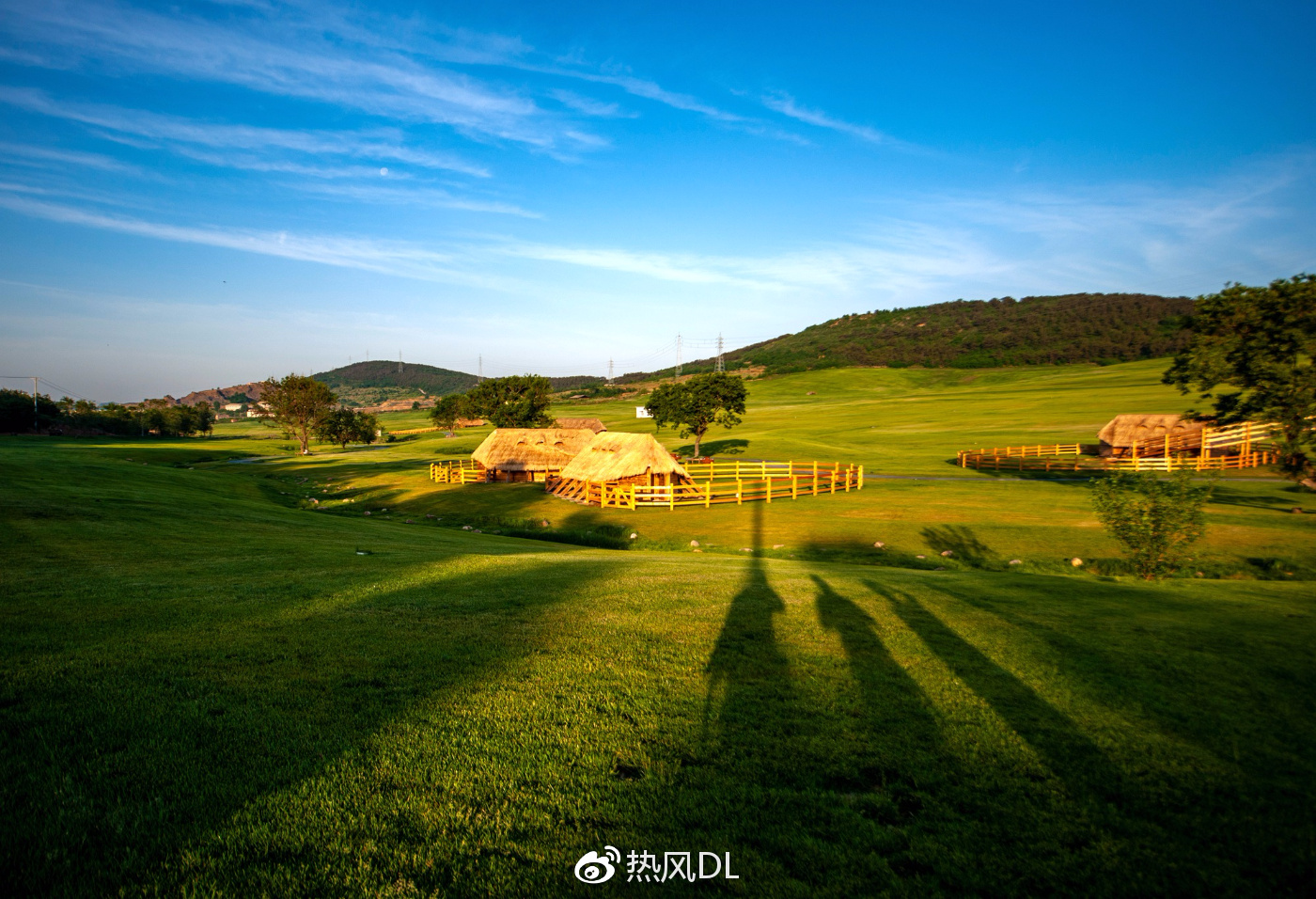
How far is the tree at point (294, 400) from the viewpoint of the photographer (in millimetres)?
73438

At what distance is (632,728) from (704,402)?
57153 millimetres

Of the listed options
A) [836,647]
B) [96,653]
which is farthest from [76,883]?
A: [836,647]

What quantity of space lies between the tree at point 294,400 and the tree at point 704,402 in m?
45.3

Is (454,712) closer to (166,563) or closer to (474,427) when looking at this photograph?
(166,563)

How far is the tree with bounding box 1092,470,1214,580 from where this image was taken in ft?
43.3

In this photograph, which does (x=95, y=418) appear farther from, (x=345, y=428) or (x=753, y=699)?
(x=753, y=699)

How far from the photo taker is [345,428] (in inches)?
3632

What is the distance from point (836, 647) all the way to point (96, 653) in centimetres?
860

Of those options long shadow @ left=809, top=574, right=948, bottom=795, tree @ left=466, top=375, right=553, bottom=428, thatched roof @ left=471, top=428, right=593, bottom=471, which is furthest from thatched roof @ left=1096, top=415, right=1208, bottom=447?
tree @ left=466, top=375, right=553, bottom=428

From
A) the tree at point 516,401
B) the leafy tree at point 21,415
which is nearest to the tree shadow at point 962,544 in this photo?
the tree at point 516,401

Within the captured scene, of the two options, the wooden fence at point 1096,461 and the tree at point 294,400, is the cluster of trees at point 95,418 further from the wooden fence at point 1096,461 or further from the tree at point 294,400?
the wooden fence at point 1096,461

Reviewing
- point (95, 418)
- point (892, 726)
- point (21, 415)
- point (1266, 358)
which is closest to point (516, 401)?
point (1266, 358)

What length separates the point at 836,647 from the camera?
789 cm

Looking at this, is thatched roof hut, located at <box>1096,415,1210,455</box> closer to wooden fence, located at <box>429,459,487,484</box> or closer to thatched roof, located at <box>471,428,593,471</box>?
thatched roof, located at <box>471,428,593,471</box>
